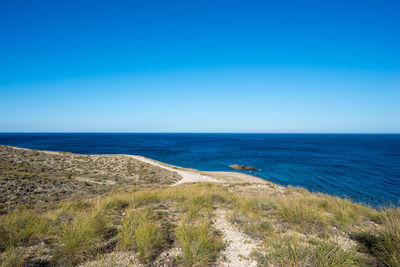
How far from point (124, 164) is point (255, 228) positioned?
2956cm

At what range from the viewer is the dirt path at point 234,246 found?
12.1 ft

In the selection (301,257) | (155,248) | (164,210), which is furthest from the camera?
(164,210)

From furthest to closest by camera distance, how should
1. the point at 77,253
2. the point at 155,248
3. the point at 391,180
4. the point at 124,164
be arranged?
1. the point at 124,164
2. the point at 391,180
3. the point at 155,248
4. the point at 77,253

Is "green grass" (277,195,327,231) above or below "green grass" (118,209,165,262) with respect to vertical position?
below

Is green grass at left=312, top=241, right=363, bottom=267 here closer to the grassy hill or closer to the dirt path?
the grassy hill

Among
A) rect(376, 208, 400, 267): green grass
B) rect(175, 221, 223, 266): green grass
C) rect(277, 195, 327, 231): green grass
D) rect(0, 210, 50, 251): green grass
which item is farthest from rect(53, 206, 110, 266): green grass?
rect(376, 208, 400, 267): green grass

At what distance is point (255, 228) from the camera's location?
16.7 feet

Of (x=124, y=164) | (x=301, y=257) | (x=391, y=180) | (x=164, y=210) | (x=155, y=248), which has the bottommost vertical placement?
(x=391, y=180)

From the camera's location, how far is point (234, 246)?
14.2ft

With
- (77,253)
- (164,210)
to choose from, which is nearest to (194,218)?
(164,210)

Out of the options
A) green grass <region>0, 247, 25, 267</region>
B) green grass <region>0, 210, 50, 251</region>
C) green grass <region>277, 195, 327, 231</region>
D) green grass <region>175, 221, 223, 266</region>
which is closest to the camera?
green grass <region>0, 247, 25, 267</region>

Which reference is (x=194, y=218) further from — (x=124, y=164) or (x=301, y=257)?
(x=124, y=164)

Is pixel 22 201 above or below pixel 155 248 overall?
below

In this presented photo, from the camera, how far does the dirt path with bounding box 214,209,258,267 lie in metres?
3.68
